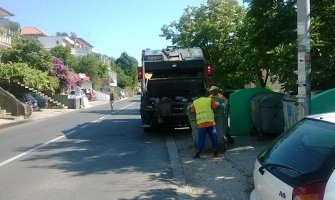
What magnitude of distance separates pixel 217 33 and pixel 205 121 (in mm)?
16192

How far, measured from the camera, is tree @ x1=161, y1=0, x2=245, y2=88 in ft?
81.9

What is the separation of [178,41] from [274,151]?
29329mm

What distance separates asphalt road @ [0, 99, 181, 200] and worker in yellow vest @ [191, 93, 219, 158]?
861 millimetres

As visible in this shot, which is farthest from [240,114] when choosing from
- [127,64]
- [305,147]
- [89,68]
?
[127,64]

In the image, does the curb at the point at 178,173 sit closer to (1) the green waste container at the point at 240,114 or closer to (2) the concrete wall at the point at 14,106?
(1) the green waste container at the point at 240,114

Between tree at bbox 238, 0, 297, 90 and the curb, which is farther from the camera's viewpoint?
tree at bbox 238, 0, 297, 90

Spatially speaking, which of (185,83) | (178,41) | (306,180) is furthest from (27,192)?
(178,41)

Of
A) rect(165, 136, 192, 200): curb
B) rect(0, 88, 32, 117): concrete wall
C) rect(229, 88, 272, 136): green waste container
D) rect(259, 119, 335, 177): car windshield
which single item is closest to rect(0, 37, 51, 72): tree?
rect(0, 88, 32, 117): concrete wall

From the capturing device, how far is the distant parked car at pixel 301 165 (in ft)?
10.3

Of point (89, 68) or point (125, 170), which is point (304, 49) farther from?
point (89, 68)

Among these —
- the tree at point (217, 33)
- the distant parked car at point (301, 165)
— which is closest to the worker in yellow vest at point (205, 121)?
the distant parked car at point (301, 165)

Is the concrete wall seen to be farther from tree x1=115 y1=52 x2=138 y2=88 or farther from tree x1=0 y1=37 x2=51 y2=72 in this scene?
tree x1=115 y1=52 x2=138 y2=88

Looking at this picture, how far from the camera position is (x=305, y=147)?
3742 millimetres

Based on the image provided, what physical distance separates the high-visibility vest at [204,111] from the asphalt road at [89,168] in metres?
1.20
